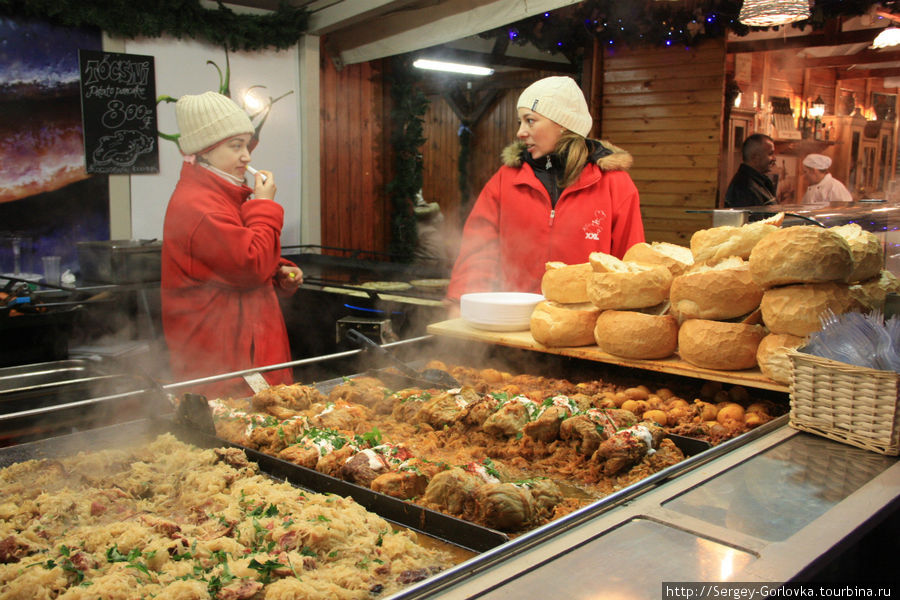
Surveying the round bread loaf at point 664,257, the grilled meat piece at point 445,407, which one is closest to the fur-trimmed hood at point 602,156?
the round bread loaf at point 664,257

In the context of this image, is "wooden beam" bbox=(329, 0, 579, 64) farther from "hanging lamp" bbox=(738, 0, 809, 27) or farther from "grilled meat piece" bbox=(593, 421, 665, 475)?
"grilled meat piece" bbox=(593, 421, 665, 475)

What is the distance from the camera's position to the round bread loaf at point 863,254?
224 cm

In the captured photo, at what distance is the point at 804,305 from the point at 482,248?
7.12 feet

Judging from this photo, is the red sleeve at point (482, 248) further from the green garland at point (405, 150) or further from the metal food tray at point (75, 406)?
the green garland at point (405, 150)

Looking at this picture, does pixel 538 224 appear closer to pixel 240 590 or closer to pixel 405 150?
pixel 240 590

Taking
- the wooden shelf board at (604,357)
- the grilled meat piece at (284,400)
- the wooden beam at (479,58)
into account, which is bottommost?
the grilled meat piece at (284,400)

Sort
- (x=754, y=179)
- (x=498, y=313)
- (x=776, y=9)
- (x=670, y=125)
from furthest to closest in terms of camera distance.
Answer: (x=670, y=125) < (x=754, y=179) < (x=776, y=9) < (x=498, y=313)

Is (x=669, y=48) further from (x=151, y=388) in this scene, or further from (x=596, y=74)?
(x=151, y=388)

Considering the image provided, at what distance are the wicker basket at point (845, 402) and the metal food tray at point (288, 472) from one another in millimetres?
1015

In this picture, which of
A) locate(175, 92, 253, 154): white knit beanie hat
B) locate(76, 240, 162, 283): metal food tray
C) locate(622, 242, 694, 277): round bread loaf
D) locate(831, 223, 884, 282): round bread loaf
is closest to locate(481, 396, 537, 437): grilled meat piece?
locate(622, 242, 694, 277): round bread loaf

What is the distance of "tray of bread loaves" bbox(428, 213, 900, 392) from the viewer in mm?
2084

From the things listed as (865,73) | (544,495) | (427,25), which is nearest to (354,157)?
(427,25)

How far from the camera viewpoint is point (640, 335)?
240cm

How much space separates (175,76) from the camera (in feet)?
22.3
